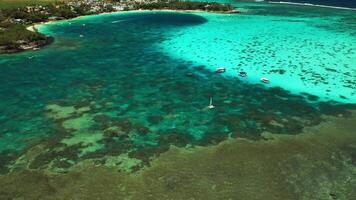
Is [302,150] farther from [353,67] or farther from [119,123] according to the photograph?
[353,67]

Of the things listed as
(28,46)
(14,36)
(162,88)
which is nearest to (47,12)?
(14,36)

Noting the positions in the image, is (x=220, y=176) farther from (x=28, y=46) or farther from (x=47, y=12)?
(x=47, y=12)

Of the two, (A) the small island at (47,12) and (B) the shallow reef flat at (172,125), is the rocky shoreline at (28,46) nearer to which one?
(A) the small island at (47,12)

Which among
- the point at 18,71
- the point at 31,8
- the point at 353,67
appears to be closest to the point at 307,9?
the point at 353,67

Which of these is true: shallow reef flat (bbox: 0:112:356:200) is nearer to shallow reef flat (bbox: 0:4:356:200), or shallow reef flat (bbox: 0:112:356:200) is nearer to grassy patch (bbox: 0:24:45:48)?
shallow reef flat (bbox: 0:4:356:200)

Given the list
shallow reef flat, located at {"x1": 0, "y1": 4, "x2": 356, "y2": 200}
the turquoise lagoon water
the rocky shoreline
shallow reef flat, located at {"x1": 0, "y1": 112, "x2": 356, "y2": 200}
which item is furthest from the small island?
shallow reef flat, located at {"x1": 0, "y1": 112, "x2": 356, "y2": 200}

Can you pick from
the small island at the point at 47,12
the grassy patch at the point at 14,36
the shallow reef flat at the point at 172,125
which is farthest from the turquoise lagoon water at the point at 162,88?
the grassy patch at the point at 14,36
